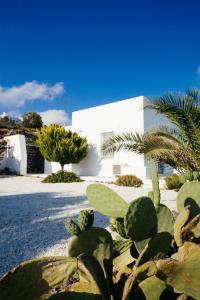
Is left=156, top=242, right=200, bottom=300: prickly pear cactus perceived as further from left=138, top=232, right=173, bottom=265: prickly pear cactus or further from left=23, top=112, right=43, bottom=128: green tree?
left=23, top=112, right=43, bottom=128: green tree

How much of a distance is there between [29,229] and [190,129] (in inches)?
143

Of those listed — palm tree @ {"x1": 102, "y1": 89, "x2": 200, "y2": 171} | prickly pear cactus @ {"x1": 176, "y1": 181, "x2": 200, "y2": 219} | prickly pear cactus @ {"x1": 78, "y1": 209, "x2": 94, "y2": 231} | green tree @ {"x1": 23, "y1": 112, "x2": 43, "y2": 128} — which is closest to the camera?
prickly pear cactus @ {"x1": 78, "y1": 209, "x2": 94, "y2": 231}

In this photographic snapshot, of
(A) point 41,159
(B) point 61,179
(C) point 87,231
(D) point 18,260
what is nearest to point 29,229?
(D) point 18,260

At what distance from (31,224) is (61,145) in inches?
427

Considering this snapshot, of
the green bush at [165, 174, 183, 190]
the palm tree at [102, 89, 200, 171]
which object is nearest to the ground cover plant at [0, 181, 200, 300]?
the palm tree at [102, 89, 200, 171]

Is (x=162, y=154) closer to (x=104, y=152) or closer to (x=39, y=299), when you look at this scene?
(x=104, y=152)

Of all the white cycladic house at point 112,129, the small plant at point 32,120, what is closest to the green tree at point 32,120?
the small plant at point 32,120

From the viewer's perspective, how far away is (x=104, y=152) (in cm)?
915

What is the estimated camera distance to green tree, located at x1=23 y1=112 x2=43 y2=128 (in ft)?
99.3

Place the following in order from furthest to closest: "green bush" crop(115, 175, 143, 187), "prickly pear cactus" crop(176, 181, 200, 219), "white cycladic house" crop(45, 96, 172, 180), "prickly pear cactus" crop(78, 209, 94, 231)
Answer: "white cycladic house" crop(45, 96, 172, 180) < "green bush" crop(115, 175, 143, 187) < "prickly pear cactus" crop(176, 181, 200, 219) < "prickly pear cactus" crop(78, 209, 94, 231)

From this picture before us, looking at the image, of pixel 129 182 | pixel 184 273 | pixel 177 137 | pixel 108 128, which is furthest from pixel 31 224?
pixel 108 128

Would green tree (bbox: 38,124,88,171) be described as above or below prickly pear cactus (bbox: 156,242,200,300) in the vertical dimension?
above

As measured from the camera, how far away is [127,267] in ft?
3.81

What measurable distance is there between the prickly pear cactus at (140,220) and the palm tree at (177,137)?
5444 millimetres
